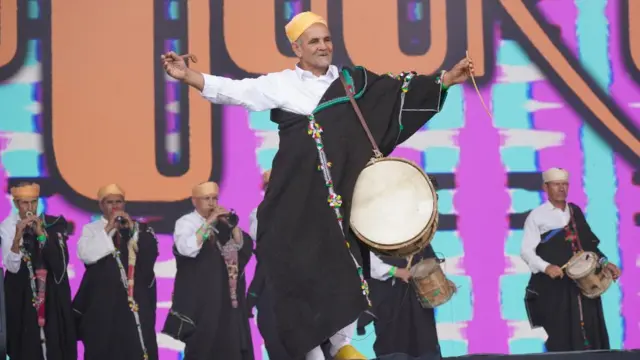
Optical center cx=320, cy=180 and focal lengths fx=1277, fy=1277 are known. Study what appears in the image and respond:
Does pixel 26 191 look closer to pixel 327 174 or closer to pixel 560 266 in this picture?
pixel 560 266

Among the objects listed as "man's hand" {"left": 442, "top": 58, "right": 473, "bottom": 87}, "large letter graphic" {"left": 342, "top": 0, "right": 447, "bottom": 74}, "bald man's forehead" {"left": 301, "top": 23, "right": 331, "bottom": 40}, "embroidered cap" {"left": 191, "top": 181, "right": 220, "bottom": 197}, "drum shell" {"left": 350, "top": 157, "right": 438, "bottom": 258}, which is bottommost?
"drum shell" {"left": 350, "top": 157, "right": 438, "bottom": 258}

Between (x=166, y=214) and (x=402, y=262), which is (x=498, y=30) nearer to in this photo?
(x=402, y=262)

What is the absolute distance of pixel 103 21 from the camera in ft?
27.6

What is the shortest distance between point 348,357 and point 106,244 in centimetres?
357

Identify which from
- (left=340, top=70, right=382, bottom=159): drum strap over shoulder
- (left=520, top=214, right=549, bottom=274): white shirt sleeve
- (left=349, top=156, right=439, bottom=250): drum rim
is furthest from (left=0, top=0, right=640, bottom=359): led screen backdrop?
(left=349, top=156, right=439, bottom=250): drum rim

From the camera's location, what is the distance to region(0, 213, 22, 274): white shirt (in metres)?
7.87

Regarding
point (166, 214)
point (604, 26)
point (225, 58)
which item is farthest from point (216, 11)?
point (604, 26)

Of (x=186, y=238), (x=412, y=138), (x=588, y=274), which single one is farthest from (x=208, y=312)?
(x=588, y=274)

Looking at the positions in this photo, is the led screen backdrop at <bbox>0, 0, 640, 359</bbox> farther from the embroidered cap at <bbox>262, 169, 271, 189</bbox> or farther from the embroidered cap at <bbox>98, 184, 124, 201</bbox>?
the embroidered cap at <bbox>98, 184, 124, 201</bbox>

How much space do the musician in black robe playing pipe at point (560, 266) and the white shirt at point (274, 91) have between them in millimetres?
3749

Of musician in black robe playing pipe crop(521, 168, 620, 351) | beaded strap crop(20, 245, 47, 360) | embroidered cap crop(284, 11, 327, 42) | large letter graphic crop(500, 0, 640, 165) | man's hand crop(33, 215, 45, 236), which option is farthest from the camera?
large letter graphic crop(500, 0, 640, 165)

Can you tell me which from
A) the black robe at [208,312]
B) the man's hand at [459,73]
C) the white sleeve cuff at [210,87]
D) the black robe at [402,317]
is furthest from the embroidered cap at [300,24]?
the black robe at [402,317]

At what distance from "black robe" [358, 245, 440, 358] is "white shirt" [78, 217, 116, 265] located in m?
1.69

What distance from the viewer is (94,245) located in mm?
8039
